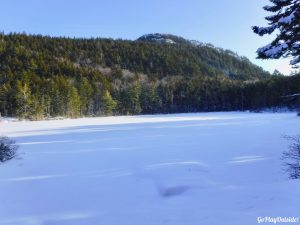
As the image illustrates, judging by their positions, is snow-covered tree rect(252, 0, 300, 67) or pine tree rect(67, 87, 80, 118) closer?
snow-covered tree rect(252, 0, 300, 67)

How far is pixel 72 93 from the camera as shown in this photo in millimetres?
74812

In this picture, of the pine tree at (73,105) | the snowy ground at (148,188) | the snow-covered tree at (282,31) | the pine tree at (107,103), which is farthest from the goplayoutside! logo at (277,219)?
the pine tree at (107,103)

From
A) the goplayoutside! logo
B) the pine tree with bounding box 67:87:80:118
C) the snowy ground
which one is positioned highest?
the pine tree with bounding box 67:87:80:118

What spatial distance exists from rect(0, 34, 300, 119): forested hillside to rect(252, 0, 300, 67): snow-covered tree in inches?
980

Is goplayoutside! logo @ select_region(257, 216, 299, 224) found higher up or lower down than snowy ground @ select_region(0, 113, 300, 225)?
higher up

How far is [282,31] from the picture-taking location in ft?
32.8

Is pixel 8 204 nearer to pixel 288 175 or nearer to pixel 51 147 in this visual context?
pixel 288 175

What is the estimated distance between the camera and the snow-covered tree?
30.7 ft

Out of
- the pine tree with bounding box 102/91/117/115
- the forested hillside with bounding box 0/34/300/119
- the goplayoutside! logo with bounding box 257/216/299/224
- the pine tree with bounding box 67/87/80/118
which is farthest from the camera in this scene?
the pine tree with bounding box 102/91/117/115

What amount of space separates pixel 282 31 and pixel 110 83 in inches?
3672

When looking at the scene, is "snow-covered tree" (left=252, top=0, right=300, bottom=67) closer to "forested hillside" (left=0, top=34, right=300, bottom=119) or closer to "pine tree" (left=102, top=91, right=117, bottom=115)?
"forested hillside" (left=0, top=34, right=300, bottom=119)

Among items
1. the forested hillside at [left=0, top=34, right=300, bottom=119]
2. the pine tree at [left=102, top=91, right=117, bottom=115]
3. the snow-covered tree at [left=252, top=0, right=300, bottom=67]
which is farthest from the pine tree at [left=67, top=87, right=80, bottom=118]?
the snow-covered tree at [left=252, top=0, right=300, bottom=67]

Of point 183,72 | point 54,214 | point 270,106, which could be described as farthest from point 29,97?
point 183,72

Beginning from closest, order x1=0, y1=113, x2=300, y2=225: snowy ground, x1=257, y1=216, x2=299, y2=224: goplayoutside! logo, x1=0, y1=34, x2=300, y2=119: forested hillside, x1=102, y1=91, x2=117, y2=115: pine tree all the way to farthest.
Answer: x1=257, y1=216, x2=299, y2=224: goplayoutside! logo, x1=0, y1=113, x2=300, y2=225: snowy ground, x1=0, y1=34, x2=300, y2=119: forested hillside, x1=102, y1=91, x2=117, y2=115: pine tree
